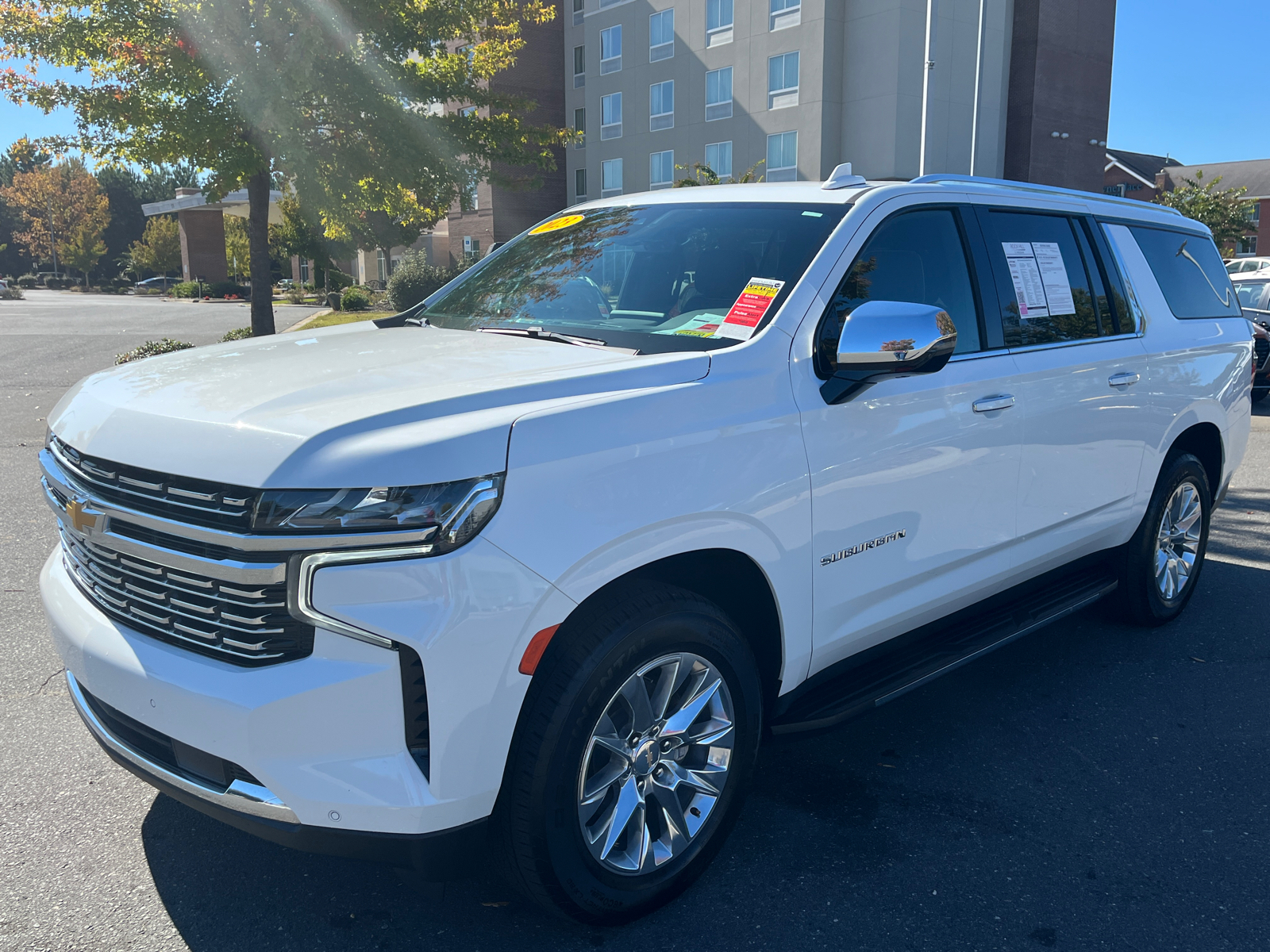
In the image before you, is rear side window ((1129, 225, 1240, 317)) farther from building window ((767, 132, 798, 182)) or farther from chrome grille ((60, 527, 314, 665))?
building window ((767, 132, 798, 182))

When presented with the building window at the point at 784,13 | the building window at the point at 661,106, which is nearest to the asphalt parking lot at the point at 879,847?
the building window at the point at 784,13

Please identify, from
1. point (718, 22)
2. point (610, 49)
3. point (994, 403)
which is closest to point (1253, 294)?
point (994, 403)

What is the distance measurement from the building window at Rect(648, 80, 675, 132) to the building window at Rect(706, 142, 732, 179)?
100 inches

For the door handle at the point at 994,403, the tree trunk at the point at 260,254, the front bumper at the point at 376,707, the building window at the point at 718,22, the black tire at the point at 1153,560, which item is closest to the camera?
the front bumper at the point at 376,707

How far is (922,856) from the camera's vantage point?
3.10 metres

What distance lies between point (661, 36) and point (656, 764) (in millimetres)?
42663

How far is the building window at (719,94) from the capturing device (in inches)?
1523

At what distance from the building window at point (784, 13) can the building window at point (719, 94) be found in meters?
2.40

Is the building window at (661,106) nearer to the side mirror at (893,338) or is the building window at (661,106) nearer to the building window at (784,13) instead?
the building window at (784,13)

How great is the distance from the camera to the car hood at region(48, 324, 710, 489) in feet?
7.19

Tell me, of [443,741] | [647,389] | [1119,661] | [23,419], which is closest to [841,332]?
[647,389]

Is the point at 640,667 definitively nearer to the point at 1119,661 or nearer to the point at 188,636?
the point at 188,636

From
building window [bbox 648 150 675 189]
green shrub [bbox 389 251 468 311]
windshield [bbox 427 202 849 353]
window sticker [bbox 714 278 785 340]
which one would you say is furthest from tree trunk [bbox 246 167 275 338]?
building window [bbox 648 150 675 189]

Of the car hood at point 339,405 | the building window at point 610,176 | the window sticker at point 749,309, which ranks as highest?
the building window at point 610,176
